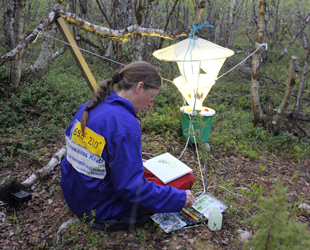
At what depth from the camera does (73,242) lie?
85.3 inches

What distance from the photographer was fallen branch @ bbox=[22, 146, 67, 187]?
9.99ft

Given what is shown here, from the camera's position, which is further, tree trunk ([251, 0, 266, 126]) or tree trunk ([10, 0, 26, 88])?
tree trunk ([251, 0, 266, 126])

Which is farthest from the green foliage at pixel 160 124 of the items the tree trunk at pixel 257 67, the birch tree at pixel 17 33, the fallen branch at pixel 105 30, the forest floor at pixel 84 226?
the birch tree at pixel 17 33

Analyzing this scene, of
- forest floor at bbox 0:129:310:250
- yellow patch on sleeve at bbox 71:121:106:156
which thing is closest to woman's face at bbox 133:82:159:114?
yellow patch on sleeve at bbox 71:121:106:156

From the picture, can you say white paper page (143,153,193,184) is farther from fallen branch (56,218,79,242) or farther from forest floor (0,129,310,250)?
fallen branch (56,218,79,242)

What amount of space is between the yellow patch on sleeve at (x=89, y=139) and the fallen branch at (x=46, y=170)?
1.39 m

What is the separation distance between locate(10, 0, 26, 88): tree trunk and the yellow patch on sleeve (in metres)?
3.95

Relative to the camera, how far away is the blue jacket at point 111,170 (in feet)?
5.98

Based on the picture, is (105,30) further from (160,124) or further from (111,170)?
(111,170)

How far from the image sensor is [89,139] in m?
1.96

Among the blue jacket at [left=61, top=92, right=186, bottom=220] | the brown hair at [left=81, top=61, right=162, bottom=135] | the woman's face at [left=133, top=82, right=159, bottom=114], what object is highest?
the brown hair at [left=81, top=61, right=162, bottom=135]

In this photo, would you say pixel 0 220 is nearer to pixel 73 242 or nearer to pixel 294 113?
pixel 73 242

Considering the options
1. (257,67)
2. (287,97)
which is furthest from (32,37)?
(287,97)

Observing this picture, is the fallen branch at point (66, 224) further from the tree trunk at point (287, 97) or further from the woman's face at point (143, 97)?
the tree trunk at point (287, 97)
